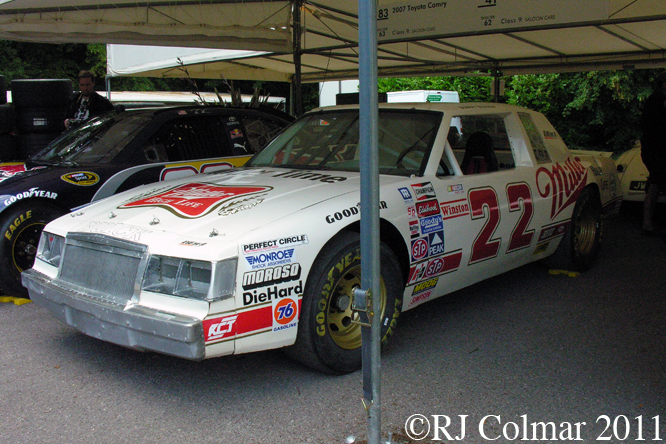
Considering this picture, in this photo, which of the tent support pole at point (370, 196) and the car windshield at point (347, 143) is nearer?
the tent support pole at point (370, 196)

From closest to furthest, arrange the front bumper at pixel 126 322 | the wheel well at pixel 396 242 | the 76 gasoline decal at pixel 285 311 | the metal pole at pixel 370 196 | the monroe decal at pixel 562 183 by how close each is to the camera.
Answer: the metal pole at pixel 370 196
the front bumper at pixel 126 322
the 76 gasoline decal at pixel 285 311
the wheel well at pixel 396 242
the monroe decal at pixel 562 183

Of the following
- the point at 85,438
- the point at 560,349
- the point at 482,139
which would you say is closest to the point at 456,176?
the point at 482,139

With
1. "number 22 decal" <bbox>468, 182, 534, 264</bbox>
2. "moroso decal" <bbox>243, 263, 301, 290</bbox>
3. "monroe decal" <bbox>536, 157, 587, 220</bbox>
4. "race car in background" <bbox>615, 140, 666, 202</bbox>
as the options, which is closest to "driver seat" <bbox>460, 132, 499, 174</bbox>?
"number 22 decal" <bbox>468, 182, 534, 264</bbox>

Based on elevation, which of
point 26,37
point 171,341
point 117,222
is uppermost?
point 26,37

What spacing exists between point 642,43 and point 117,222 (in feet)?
25.2

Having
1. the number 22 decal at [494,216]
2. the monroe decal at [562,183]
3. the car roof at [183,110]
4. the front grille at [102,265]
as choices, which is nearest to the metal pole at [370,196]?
the front grille at [102,265]

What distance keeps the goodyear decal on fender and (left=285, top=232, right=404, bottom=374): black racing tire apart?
8.71ft

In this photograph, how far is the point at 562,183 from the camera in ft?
16.7

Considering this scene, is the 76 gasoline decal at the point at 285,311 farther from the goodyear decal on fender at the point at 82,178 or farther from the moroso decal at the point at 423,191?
the goodyear decal on fender at the point at 82,178

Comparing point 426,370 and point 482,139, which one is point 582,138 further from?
point 426,370

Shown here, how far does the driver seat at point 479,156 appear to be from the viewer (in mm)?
4570

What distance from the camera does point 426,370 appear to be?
11.7 feet

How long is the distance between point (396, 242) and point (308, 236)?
2.48 feet

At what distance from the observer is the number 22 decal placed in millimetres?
4168
